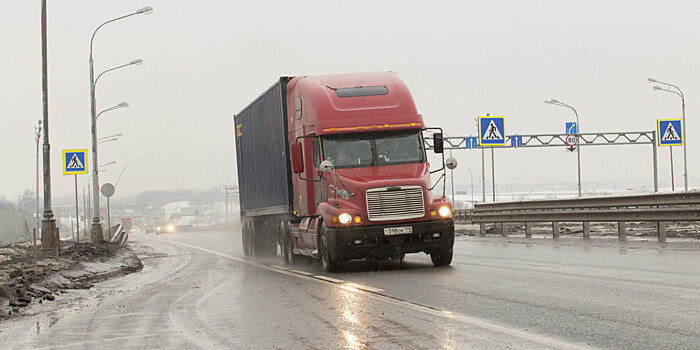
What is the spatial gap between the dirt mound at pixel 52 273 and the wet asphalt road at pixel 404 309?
1.54ft

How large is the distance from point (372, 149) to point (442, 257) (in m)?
2.26

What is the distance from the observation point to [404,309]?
9.14m

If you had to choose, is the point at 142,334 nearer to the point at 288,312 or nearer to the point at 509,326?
the point at 288,312

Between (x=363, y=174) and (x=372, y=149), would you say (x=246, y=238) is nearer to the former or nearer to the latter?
(x=372, y=149)

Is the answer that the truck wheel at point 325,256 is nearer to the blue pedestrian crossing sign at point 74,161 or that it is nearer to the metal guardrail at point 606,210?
the metal guardrail at point 606,210

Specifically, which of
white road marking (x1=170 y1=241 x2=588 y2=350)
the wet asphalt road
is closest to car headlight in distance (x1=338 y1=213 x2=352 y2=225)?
the wet asphalt road

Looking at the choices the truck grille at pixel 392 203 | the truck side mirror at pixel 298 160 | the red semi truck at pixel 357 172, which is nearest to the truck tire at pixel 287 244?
the red semi truck at pixel 357 172

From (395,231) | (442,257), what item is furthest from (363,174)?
(442,257)

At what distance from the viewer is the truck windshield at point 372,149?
51.1 feet

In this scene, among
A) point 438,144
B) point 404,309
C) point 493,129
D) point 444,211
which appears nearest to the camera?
point 404,309

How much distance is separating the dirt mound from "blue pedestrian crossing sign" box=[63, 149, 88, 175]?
5.81 meters

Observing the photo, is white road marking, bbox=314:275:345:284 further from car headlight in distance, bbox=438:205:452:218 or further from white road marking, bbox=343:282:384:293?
car headlight in distance, bbox=438:205:452:218

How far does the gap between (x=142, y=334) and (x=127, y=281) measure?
8264mm

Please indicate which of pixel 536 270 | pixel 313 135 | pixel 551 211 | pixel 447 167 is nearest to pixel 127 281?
pixel 313 135
